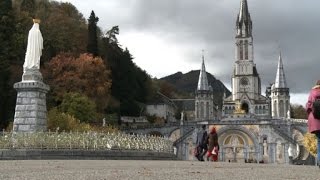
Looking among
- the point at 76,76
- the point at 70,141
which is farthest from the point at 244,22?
the point at 70,141

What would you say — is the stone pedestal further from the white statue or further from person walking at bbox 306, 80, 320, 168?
person walking at bbox 306, 80, 320, 168

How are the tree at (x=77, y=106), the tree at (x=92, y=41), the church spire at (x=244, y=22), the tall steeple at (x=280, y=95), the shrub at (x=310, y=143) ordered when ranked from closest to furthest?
the tree at (x=77, y=106)
the tree at (x=92, y=41)
the shrub at (x=310, y=143)
the tall steeple at (x=280, y=95)
the church spire at (x=244, y=22)

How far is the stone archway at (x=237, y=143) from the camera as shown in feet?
218

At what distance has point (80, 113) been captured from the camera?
149ft

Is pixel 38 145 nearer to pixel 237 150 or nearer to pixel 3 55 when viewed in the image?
pixel 3 55

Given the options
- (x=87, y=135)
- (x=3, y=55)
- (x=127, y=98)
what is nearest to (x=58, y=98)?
(x=3, y=55)

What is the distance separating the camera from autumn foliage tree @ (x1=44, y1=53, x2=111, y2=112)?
47406mm

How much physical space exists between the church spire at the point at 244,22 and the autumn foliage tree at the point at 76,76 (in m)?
58.9

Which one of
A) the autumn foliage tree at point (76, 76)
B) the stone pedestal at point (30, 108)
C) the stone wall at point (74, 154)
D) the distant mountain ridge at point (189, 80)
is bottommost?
the stone wall at point (74, 154)

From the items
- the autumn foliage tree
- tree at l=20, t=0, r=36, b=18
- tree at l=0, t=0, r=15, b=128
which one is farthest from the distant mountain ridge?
tree at l=0, t=0, r=15, b=128

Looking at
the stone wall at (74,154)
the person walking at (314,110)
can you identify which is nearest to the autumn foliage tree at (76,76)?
the stone wall at (74,154)

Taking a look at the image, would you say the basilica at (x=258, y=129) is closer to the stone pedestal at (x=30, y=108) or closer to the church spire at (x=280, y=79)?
the church spire at (x=280, y=79)

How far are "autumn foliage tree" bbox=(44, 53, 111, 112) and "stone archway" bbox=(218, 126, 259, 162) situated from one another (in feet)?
72.0

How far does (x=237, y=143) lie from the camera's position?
67.1 metres
